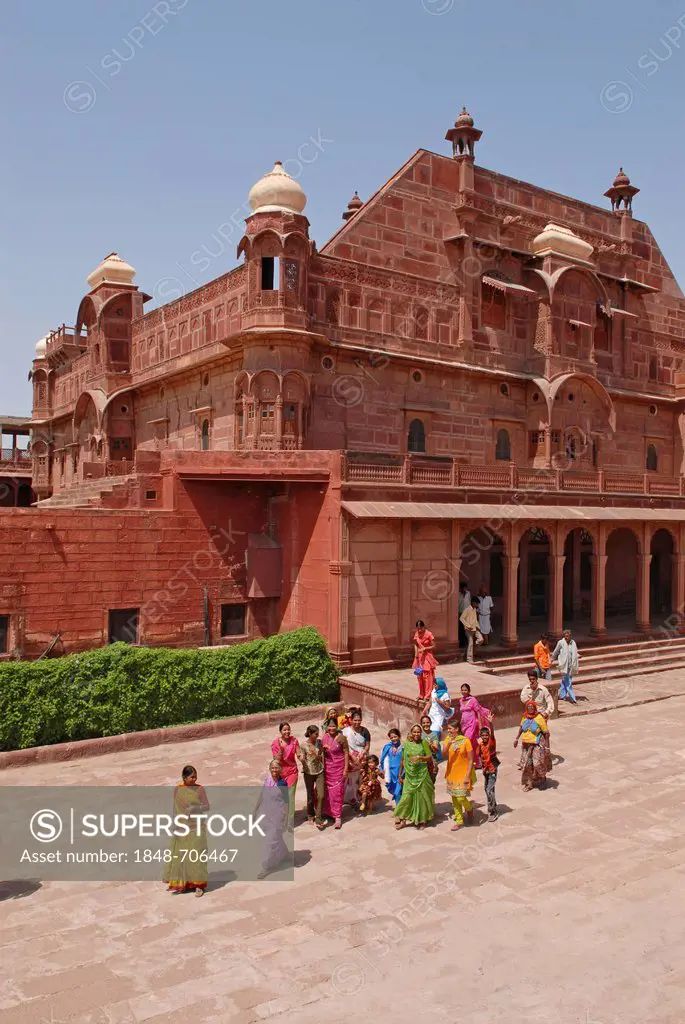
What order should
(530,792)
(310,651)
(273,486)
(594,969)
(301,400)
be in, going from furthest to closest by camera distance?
(301,400), (273,486), (310,651), (530,792), (594,969)

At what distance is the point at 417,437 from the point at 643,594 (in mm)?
7782

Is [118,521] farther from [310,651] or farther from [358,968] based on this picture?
[358,968]

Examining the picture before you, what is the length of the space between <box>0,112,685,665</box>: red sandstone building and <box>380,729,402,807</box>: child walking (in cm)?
583

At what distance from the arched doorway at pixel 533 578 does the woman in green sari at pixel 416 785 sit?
1441 centimetres

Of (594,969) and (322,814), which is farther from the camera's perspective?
(322,814)

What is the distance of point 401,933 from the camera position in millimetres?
8391

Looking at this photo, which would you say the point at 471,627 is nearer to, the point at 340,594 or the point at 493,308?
the point at 340,594

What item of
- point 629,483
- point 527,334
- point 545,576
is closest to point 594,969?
point 629,483

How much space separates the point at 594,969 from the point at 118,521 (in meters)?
12.7

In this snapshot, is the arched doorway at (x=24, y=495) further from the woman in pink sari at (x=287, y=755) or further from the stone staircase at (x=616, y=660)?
the woman in pink sari at (x=287, y=755)

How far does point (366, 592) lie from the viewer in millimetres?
18031

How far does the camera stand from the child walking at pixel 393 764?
1168 centimetres

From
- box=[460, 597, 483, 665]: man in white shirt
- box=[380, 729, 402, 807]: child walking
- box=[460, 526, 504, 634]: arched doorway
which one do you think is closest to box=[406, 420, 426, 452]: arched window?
box=[460, 526, 504, 634]: arched doorway

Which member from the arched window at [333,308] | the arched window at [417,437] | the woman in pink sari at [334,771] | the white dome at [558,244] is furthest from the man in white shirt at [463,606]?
the white dome at [558,244]
